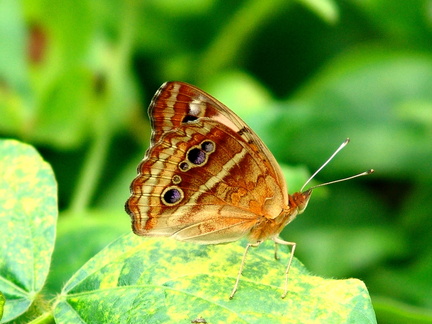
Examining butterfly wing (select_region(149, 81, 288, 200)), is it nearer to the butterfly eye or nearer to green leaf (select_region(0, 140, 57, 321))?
the butterfly eye

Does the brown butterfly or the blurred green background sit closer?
the brown butterfly

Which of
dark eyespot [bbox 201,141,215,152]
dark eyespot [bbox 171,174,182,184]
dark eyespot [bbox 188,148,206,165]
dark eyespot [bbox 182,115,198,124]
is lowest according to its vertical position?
dark eyespot [bbox 171,174,182,184]

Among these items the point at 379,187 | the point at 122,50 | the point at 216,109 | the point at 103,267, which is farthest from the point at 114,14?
the point at 103,267

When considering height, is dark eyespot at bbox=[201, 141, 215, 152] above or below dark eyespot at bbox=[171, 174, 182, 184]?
above

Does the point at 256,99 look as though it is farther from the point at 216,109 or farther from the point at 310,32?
the point at 216,109

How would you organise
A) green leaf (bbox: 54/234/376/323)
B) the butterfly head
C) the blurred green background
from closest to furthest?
green leaf (bbox: 54/234/376/323) < the butterfly head < the blurred green background

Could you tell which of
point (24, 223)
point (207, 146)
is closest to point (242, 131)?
point (207, 146)

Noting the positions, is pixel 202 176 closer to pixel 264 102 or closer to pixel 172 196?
pixel 172 196

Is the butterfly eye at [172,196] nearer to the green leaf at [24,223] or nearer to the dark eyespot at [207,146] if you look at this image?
the dark eyespot at [207,146]

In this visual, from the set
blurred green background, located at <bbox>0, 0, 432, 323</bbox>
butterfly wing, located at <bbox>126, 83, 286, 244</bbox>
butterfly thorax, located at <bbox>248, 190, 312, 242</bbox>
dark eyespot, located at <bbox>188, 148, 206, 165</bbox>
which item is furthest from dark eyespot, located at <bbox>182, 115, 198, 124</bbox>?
blurred green background, located at <bbox>0, 0, 432, 323</bbox>
